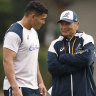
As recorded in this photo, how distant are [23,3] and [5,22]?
206 centimetres

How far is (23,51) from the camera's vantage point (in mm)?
6637

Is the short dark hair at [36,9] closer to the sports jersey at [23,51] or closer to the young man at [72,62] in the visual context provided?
the sports jersey at [23,51]

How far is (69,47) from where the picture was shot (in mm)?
7051

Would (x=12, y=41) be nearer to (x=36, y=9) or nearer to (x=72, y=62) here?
(x=36, y=9)

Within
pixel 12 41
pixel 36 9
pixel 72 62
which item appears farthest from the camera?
pixel 72 62

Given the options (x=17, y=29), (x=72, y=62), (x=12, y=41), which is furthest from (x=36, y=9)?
(x=72, y=62)

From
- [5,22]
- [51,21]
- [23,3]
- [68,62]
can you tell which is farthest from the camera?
[51,21]

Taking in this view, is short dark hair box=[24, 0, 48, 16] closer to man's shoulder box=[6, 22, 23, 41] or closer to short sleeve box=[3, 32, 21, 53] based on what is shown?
man's shoulder box=[6, 22, 23, 41]

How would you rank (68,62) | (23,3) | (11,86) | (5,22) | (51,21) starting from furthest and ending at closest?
(51,21) → (23,3) → (5,22) → (68,62) → (11,86)

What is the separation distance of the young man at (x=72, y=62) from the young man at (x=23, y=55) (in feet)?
1.01

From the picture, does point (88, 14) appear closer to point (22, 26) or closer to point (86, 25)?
point (86, 25)

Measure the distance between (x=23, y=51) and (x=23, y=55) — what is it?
5cm

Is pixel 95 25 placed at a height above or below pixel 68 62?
below

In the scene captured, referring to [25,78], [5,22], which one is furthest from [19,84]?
[5,22]
